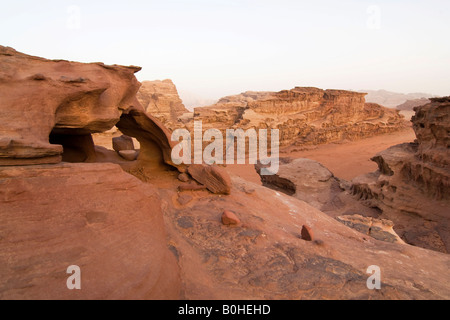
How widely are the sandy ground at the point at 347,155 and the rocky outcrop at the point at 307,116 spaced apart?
718 mm

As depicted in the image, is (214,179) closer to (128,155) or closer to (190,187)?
(190,187)

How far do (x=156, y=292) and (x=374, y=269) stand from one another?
7.77 ft

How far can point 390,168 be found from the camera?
22.7 feet

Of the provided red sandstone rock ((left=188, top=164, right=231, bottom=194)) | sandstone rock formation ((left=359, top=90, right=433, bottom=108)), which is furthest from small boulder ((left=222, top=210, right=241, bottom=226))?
sandstone rock formation ((left=359, top=90, right=433, bottom=108))

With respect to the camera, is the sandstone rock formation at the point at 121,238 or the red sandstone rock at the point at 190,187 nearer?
the sandstone rock formation at the point at 121,238

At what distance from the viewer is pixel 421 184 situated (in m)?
6.35

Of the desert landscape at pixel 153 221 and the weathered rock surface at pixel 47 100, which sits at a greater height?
the weathered rock surface at pixel 47 100

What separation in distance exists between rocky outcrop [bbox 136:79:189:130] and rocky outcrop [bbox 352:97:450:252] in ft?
51.0

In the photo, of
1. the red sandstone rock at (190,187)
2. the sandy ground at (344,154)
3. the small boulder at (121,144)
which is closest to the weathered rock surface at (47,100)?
the red sandstone rock at (190,187)

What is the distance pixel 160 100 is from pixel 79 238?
19.2 meters

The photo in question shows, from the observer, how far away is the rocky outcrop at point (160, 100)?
19.7m

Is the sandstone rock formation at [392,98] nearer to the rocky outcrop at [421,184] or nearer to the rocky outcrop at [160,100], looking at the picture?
the rocky outcrop at [160,100]
